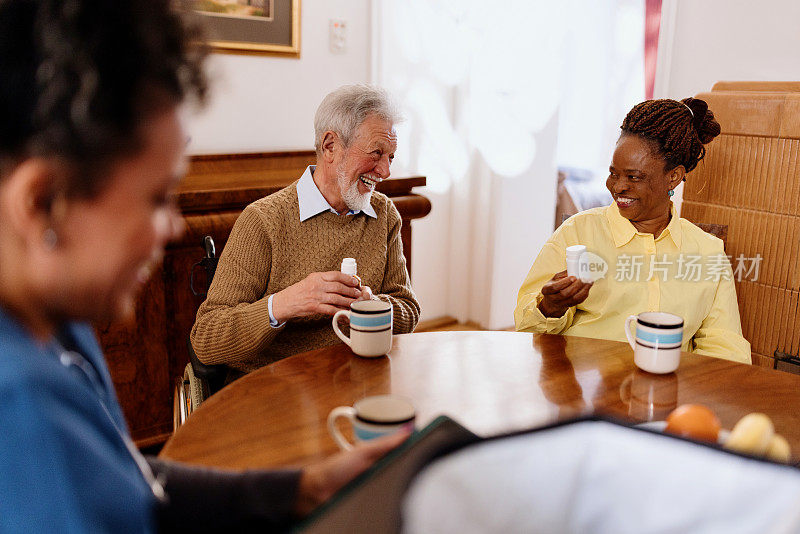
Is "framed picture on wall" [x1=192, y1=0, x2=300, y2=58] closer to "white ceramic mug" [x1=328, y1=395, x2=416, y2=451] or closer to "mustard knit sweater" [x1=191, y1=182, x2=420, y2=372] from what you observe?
"mustard knit sweater" [x1=191, y1=182, x2=420, y2=372]

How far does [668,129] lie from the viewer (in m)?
1.86

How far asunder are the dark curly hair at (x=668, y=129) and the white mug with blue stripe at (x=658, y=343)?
694 millimetres

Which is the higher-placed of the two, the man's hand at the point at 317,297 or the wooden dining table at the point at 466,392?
the man's hand at the point at 317,297

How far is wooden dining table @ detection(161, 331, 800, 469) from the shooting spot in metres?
1.06

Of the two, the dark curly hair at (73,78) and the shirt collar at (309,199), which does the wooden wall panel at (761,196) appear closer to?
the shirt collar at (309,199)

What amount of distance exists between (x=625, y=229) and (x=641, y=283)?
0.16m

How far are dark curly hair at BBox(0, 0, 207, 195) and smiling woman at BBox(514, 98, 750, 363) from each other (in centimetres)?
133

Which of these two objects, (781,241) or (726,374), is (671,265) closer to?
(726,374)

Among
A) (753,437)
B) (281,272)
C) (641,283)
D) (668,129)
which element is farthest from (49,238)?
(668,129)

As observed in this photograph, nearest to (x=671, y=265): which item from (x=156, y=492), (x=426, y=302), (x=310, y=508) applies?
(x=310, y=508)

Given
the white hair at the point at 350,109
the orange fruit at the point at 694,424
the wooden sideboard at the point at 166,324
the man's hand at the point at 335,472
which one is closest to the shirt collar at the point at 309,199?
the white hair at the point at 350,109

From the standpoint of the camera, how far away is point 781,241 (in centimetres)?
229

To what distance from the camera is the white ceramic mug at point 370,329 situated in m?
1.36

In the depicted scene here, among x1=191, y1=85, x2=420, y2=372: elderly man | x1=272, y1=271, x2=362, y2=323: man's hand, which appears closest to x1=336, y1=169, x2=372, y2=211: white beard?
x1=191, y1=85, x2=420, y2=372: elderly man
